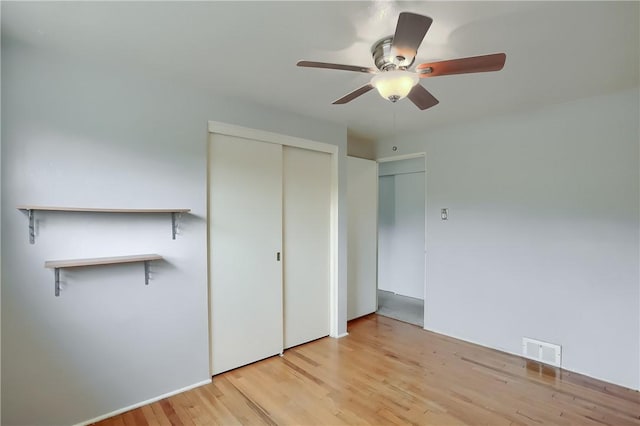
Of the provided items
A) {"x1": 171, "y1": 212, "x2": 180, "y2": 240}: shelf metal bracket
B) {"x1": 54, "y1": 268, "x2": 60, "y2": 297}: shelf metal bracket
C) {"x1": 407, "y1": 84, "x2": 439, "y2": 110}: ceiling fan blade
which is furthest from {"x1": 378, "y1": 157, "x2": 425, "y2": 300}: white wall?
{"x1": 54, "y1": 268, "x2": 60, "y2": 297}: shelf metal bracket

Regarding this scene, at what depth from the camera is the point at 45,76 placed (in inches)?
75.8

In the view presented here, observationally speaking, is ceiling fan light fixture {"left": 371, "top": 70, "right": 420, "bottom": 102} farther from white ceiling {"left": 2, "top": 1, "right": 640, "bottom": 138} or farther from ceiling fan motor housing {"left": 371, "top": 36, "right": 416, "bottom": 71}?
white ceiling {"left": 2, "top": 1, "right": 640, "bottom": 138}

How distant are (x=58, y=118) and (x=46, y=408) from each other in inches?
71.5

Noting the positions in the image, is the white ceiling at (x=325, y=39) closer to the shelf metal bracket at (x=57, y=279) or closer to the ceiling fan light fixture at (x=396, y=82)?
the ceiling fan light fixture at (x=396, y=82)

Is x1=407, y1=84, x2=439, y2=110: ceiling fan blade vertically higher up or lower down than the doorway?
higher up

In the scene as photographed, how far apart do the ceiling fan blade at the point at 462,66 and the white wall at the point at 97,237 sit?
1787mm

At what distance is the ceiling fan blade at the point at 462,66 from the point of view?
1.44m

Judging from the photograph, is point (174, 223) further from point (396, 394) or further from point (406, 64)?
point (396, 394)

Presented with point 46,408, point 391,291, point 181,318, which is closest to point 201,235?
point 181,318

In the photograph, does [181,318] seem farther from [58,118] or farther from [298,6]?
[298,6]

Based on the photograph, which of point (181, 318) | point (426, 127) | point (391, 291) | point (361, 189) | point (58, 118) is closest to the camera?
point (58, 118)

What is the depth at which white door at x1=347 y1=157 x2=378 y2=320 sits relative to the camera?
4.07 m

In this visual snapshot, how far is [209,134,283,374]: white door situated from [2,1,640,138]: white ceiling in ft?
2.05

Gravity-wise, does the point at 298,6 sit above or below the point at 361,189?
above
